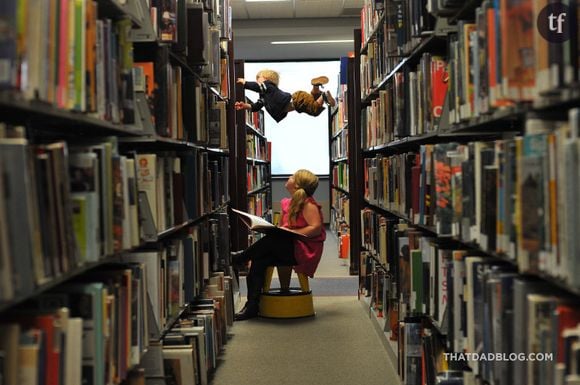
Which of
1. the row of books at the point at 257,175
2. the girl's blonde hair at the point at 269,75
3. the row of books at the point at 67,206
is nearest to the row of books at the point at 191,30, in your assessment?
the row of books at the point at 67,206

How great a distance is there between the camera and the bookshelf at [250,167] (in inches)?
246

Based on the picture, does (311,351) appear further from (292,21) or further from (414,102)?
(292,21)

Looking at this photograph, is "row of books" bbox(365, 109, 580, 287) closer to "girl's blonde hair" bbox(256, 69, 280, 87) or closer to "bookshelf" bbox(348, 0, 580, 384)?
"bookshelf" bbox(348, 0, 580, 384)

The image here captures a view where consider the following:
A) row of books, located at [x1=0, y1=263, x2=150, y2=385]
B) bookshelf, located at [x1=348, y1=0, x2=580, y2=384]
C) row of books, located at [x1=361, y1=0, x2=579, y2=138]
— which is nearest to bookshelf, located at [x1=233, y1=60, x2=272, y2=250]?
bookshelf, located at [x1=348, y1=0, x2=580, y2=384]

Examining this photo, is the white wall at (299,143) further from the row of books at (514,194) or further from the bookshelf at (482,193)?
the row of books at (514,194)

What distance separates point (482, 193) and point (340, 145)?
6.70 m

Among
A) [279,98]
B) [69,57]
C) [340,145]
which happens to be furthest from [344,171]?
[69,57]

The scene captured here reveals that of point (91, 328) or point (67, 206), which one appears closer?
point (67, 206)

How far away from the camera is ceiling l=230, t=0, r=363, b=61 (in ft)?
29.5

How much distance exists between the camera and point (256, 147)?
8.55m

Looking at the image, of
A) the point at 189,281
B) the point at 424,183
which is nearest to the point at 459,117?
the point at 424,183

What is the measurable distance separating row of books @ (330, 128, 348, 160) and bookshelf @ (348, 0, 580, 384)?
381cm

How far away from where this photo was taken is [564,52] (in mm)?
1476

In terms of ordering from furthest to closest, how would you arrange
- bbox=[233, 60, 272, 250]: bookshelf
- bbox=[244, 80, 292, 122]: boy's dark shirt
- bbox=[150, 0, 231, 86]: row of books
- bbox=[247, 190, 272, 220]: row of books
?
bbox=[247, 190, 272, 220]: row of books
bbox=[244, 80, 292, 122]: boy's dark shirt
bbox=[233, 60, 272, 250]: bookshelf
bbox=[150, 0, 231, 86]: row of books
